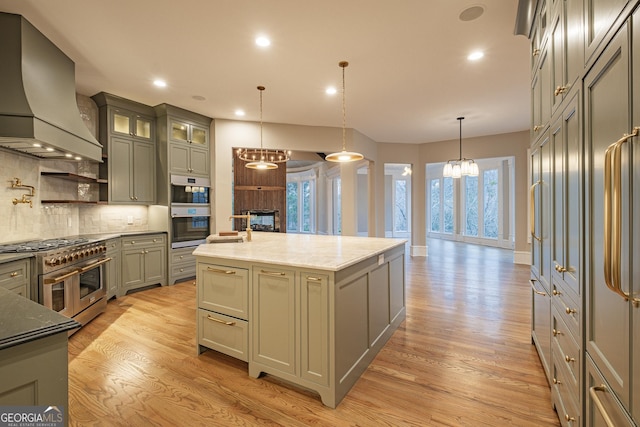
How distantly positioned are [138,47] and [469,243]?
1023cm

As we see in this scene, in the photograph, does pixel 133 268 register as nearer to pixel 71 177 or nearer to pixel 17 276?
pixel 71 177

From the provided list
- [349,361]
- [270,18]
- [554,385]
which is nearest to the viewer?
[554,385]

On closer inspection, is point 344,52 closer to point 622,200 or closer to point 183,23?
point 183,23

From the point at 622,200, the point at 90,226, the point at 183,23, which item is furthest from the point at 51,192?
the point at 622,200

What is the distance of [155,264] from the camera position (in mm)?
4574

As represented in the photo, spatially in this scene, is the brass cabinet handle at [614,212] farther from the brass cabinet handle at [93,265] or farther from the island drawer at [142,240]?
the island drawer at [142,240]

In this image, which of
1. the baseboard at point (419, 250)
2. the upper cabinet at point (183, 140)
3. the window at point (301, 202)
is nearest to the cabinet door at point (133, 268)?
the upper cabinet at point (183, 140)

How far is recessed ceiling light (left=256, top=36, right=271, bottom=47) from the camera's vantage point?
2.84m

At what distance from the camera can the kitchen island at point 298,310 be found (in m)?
1.86

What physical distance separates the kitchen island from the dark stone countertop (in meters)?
1.16

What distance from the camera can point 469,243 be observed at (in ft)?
32.6

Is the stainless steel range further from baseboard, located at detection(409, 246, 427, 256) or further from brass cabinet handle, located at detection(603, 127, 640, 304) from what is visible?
baseboard, located at detection(409, 246, 427, 256)

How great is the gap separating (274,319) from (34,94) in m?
2.97

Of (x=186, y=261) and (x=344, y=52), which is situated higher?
(x=344, y=52)
